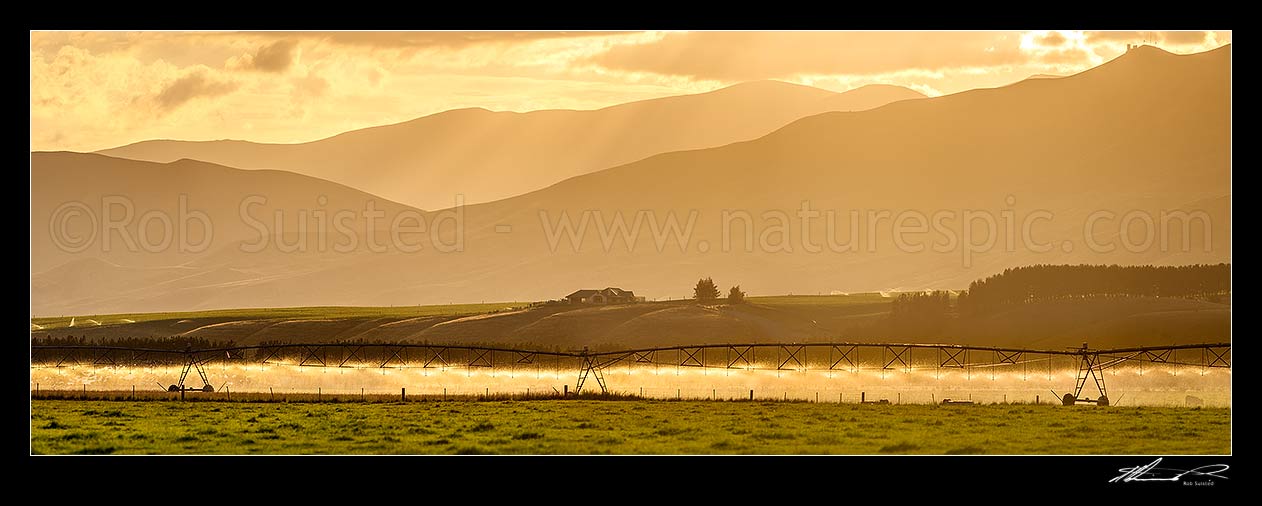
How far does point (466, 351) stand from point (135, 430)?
7387cm

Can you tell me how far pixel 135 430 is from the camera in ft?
184

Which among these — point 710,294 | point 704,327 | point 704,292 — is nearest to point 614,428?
point 704,327

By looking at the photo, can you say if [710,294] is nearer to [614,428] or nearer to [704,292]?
[704,292]
